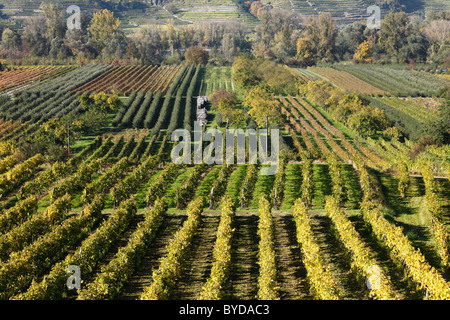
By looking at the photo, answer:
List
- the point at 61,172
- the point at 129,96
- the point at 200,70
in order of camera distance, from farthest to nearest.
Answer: the point at 200,70 → the point at 129,96 → the point at 61,172

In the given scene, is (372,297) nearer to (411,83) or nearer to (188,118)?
(188,118)

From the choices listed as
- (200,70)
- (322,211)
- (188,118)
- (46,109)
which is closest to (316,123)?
(188,118)

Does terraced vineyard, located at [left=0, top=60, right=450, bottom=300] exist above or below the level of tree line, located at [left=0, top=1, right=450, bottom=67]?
below

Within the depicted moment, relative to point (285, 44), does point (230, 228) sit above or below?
below

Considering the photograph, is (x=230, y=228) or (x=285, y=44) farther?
(x=285, y=44)

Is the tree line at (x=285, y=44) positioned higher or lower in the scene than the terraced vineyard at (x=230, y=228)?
higher

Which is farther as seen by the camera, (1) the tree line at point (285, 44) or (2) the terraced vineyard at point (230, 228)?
(1) the tree line at point (285, 44)

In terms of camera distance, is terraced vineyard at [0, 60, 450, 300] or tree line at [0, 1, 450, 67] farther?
tree line at [0, 1, 450, 67]

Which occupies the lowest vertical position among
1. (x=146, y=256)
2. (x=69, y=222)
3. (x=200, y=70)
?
(x=146, y=256)
